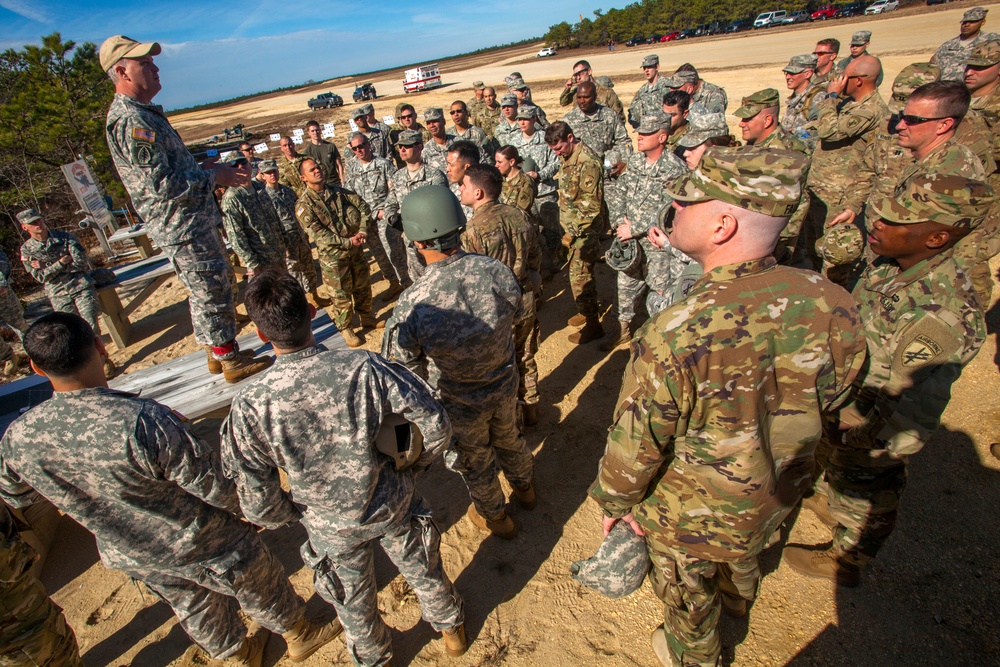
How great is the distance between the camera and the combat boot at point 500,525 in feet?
11.7

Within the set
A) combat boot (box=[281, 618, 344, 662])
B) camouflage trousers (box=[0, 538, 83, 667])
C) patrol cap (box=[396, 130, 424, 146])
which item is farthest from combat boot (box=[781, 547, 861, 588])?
patrol cap (box=[396, 130, 424, 146])

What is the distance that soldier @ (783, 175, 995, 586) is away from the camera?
2256 mm

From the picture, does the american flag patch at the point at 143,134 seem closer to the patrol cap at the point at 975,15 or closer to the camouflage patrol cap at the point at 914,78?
the camouflage patrol cap at the point at 914,78

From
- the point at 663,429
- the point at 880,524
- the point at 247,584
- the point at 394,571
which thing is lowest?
the point at 394,571

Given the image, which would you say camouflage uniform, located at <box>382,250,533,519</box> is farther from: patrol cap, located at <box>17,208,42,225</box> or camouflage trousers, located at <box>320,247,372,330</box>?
patrol cap, located at <box>17,208,42,225</box>

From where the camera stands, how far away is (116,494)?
2258mm

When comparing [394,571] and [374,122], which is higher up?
[374,122]

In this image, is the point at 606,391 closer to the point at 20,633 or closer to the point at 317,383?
the point at 317,383

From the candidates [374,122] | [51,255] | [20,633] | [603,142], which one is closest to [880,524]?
[20,633]

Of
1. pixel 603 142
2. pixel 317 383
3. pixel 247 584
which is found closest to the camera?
pixel 317 383

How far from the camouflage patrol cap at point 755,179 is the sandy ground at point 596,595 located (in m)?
2.56

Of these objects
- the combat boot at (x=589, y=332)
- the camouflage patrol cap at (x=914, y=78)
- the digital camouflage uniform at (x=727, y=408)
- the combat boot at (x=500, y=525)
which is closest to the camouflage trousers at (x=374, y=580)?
the combat boot at (x=500, y=525)

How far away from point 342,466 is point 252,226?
508cm

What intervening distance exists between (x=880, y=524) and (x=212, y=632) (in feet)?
12.6
